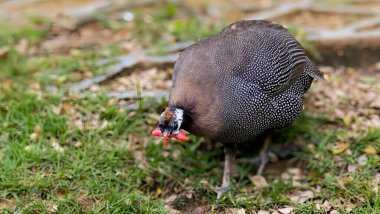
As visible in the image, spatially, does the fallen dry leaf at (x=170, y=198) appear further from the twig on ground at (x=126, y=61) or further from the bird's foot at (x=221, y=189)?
the twig on ground at (x=126, y=61)

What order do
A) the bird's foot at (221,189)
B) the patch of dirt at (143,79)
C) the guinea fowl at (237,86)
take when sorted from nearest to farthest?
the guinea fowl at (237,86), the bird's foot at (221,189), the patch of dirt at (143,79)

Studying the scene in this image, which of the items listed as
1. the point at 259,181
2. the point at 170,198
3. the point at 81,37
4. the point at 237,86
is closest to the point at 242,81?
the point at 237,86

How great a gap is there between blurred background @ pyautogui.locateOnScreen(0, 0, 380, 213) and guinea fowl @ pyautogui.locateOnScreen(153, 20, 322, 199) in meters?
0.46

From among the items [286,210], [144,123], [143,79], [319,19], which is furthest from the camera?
[319,19]

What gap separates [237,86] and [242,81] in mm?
65

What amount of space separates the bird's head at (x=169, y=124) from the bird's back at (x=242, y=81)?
10cm

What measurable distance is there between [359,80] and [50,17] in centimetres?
350

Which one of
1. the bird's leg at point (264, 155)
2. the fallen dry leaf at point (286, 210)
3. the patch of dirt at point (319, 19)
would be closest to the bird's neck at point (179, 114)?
the fallen dry leaf at point (286, 210)

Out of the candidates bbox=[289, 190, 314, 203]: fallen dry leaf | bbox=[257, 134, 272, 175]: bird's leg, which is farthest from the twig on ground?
bbox=[289, 190, 314, 203]: fallen dry leaf

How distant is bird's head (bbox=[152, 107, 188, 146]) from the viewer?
349 cm

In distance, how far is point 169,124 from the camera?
11.5ft

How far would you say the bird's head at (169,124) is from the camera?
11.5ft

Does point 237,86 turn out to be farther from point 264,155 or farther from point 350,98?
point 350,98

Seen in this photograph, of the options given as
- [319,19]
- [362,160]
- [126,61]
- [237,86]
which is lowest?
[362,160]
